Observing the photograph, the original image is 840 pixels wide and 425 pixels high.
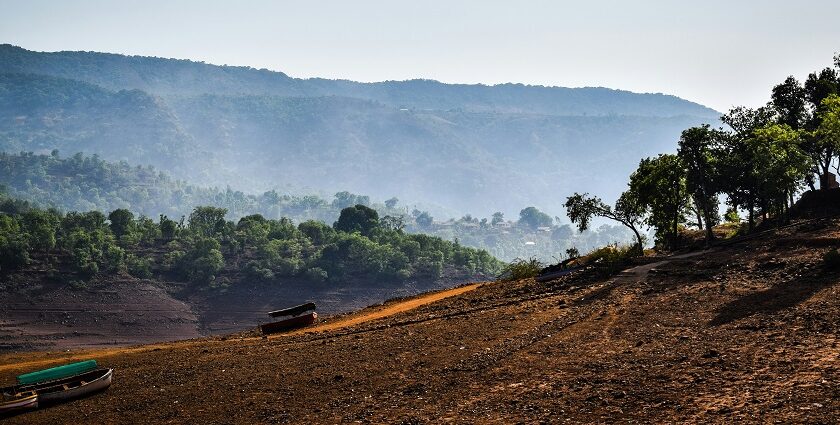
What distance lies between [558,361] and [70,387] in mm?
19243

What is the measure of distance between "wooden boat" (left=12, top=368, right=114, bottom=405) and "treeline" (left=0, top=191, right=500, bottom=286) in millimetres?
122610

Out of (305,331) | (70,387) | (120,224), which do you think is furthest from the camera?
(120,224)

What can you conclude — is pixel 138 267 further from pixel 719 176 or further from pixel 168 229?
pixel 719 176

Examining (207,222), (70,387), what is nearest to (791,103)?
(70,387)

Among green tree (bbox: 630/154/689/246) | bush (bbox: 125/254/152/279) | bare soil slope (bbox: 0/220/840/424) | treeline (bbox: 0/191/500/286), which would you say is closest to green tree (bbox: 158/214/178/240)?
treeline (bbox: 0/191/500/286)

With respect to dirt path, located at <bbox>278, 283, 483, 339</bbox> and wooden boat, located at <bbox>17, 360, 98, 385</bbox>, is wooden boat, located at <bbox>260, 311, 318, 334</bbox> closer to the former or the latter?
dirt path, located at <bbox>278, 283, 483, 339</bbox>

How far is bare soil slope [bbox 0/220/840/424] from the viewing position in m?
24.5

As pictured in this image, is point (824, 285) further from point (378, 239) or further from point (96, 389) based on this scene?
point (378, 239)

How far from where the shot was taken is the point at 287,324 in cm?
4731

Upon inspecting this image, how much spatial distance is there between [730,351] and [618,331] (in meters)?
5.36

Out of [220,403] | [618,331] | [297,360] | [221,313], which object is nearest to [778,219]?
[618,331]

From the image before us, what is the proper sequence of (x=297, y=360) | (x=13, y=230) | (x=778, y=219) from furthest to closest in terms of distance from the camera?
(x=13, y=230) < (x=778, y=219) < (x=297, y=360)

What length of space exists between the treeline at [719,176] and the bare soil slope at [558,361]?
7.35 m

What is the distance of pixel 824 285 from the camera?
109 ft
